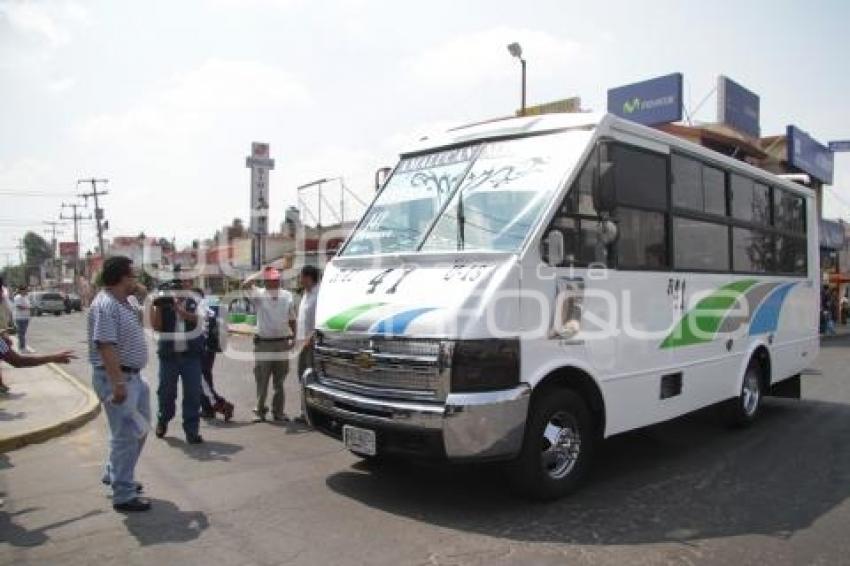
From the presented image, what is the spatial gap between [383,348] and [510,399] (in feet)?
3.25

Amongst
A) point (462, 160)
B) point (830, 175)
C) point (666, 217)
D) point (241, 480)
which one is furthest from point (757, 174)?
point (830, 175)

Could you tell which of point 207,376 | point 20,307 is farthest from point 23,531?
point 20,307

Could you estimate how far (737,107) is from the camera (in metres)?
29.8

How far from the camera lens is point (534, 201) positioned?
211 inches

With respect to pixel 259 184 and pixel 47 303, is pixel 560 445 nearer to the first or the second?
pixel 259 184

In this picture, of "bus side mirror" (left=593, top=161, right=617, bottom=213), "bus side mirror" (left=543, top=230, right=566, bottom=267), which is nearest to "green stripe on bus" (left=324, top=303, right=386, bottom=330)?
"bus side mirror" (left=543, top=230, right=566, bottom=267)

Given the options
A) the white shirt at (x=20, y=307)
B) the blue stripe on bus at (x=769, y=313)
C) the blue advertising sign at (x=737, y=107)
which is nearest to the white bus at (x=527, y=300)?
the blue stripe on bus at (x=769, y=313)

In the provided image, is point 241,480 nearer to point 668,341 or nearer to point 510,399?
point 510,399

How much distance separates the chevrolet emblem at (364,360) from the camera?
17.0 feet

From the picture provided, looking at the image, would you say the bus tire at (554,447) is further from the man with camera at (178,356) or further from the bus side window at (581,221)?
the man with camera at (178,356)

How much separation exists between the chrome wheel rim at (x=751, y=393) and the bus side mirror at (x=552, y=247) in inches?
168

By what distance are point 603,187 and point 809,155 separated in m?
31.4

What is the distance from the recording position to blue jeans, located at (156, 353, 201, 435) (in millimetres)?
7539

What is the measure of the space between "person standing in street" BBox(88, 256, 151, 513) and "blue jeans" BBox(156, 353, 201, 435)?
2068 millimetres
